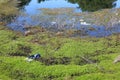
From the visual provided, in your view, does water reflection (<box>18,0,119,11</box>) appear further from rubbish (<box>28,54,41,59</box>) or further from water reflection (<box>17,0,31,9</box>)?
rubbish (<box>28,54,41,59</box>)

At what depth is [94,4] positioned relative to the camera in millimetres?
25609

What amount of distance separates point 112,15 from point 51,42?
240 inches

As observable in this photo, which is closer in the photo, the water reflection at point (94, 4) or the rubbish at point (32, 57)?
the rubbish at point (32, 57)

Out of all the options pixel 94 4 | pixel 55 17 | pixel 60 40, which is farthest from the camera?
pixel 94 4

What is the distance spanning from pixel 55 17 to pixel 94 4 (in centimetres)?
482

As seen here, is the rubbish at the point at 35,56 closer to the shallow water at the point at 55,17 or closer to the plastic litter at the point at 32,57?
the plastic litter at the point at 32,57

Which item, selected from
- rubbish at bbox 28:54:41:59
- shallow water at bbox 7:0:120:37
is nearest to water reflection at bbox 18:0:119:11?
shallow water at bbox 7:0:120:37

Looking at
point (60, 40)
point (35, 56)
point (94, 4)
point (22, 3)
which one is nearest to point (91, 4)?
point (94, 4)

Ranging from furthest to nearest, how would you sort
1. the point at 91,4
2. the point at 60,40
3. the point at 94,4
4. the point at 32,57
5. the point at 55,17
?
the point at 91,4, the point at 94,4, the point at 55,17, the point at 60,40, the point at 32,57

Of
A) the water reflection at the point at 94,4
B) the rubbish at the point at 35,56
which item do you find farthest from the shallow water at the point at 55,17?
the rubbish at the point at 35,56

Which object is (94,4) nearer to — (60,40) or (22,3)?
(22,3)

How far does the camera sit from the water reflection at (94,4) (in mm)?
24281

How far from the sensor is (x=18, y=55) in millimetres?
15266

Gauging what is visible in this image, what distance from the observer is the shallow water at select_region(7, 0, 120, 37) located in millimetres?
19625
